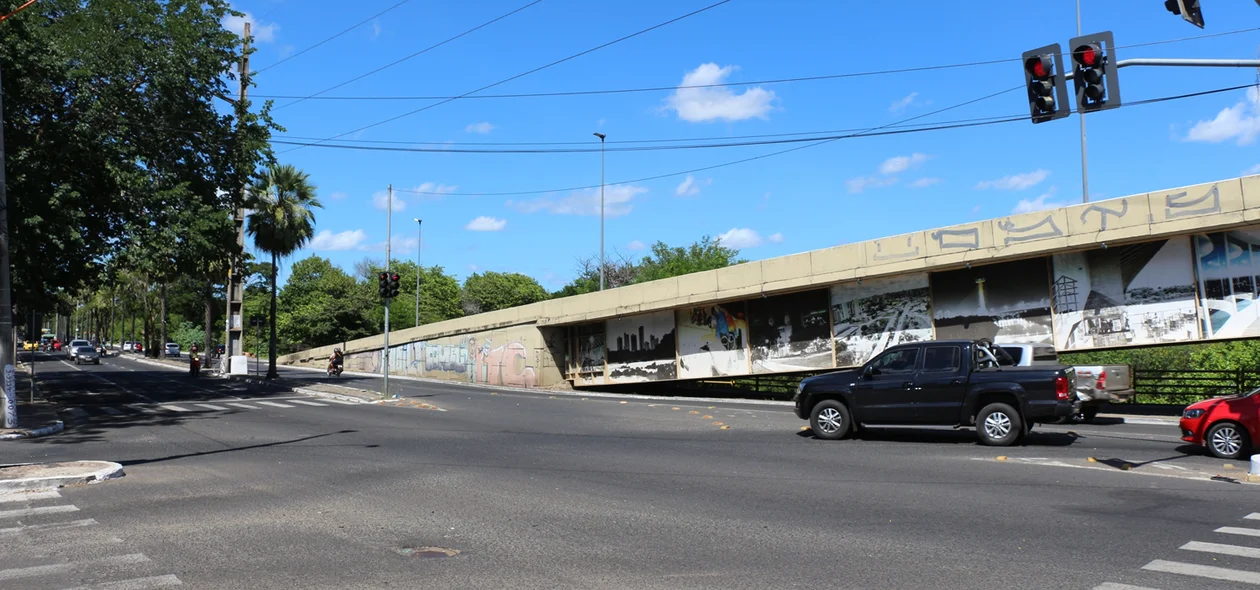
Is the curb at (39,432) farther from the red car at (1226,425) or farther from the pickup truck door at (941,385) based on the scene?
the red car at (1226,425)

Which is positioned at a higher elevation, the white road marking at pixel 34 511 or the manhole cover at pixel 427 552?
the white road marking at pixel 34 511

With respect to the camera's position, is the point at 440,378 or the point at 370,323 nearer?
the point at 440,378

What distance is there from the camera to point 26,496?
10.1 metres

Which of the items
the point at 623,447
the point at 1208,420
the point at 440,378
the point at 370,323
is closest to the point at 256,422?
the point at 623,447

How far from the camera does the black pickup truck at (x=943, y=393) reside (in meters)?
14.1

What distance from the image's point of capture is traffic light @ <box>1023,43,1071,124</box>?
43.9 feet

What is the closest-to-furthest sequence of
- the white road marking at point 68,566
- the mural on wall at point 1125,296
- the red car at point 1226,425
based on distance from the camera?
the white road marking at point 68,566 → the red car at point 1226,425 → the mural on wall at point 1125,296

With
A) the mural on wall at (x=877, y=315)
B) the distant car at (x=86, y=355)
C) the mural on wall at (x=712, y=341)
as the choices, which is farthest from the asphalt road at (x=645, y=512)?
the distant car at (x=86, y=355)

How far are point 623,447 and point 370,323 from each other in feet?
191

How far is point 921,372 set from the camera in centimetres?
1509

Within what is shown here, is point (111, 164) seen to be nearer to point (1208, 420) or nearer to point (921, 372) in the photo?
point (921, 372)

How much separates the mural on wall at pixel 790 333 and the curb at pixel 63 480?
823 inches

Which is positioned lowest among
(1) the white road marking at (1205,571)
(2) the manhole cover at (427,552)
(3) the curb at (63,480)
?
(1) the white road marking at (1205,571)

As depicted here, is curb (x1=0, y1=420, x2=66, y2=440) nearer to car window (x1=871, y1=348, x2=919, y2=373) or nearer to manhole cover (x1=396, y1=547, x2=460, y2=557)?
manhole cover (x1=396, y1=547, x2=460, y2=557)
